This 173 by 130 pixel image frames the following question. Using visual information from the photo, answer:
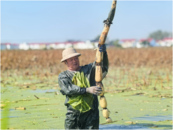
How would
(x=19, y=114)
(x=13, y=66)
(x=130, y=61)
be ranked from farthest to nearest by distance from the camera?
(x=130, y=61)
(x=13, y=66)
(x=19, y=114)

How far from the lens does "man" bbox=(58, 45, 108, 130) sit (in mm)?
3557

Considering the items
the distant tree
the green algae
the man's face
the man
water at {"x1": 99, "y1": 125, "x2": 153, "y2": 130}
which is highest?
the distant tree

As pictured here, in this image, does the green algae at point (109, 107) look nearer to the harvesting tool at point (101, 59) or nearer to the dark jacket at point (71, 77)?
the dark jacket at point (71, 77)

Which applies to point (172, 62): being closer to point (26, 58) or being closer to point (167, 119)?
point (26, 58)

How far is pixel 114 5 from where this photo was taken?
3.58 metres

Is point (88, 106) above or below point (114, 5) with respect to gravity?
below

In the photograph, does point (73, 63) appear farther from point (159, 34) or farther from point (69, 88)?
point (159, 34)

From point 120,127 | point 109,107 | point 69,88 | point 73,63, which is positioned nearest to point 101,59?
point 73,63

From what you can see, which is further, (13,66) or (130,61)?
(130,61)

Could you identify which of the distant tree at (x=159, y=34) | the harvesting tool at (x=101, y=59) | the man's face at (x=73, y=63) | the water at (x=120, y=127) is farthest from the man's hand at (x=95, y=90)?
the distant tree at (x=159, y=34)

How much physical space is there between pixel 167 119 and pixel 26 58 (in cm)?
1276

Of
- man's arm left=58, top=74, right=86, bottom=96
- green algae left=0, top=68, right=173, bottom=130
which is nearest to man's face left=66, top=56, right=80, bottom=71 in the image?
man's arm left=58, top=74, right=86, bottom=96

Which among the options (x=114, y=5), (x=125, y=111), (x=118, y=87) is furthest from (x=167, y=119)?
(x=118, y=87)

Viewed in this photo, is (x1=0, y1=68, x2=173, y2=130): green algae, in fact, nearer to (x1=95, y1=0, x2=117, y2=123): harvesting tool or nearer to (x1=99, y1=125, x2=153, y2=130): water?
(x1=99, y1=125, x2=153, y2=130): water
